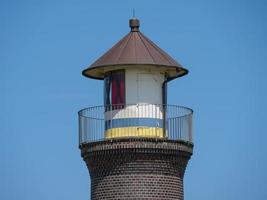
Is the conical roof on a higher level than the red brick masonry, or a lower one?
higher

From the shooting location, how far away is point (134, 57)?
59.5 metres

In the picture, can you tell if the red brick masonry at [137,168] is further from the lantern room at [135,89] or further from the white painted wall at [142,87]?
the white painted wall at [142,87]

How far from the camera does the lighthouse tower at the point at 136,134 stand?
59312 mm

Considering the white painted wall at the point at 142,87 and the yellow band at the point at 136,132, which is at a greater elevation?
the white painted wall at the point at 142,87

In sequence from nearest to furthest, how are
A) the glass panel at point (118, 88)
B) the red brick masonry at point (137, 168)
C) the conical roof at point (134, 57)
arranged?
the red brick masonry at point (137, 168) < the conical roof at point (134, 57) < the glass panel at point (118, 88)

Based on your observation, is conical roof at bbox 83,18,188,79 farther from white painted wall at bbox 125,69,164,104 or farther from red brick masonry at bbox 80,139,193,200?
red brick masonry at bbox 80,139,193,200

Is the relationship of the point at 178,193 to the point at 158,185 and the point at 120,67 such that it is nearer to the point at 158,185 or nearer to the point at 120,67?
the point at 158,185

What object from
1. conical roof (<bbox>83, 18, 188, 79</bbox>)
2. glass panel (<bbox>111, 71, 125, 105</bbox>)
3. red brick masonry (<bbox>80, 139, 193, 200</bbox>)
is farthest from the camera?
glass panel (<bbox>111, 71, 125, 105</bbox>)

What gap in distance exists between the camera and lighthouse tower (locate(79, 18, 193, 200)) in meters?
59.3

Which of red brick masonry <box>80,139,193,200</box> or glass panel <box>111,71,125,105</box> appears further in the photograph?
glass panel <box>111,71,125,105</box>

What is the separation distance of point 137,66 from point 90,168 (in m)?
3.88

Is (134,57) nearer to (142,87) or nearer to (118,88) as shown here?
(142,87)

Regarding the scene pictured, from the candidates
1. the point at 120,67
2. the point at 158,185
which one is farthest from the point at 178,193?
the point at 120,67

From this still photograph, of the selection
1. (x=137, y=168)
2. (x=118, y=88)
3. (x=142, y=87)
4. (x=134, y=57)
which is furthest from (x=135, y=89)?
(x=137, y=168)
